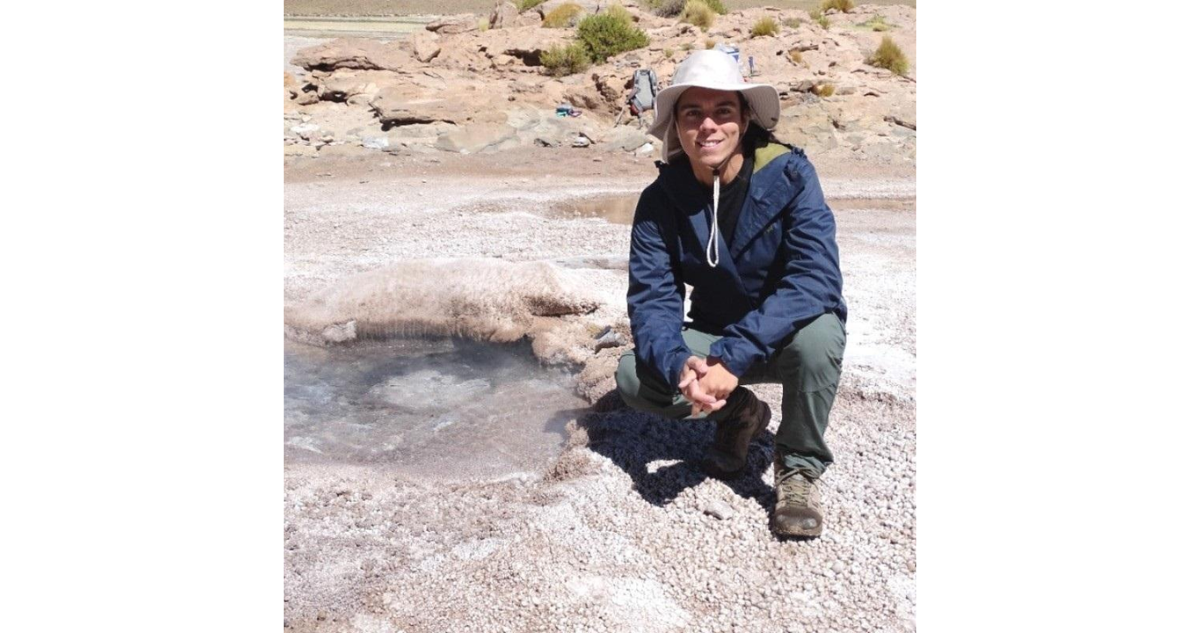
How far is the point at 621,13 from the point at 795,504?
14.7 metres

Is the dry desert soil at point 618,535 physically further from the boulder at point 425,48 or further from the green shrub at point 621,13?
the green shrub at point 621,13

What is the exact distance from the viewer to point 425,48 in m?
14.9

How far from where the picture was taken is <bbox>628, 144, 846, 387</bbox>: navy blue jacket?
2330mm

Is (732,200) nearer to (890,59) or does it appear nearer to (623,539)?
(623,539)

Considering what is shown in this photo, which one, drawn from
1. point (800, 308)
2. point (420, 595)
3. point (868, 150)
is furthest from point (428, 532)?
point (868, 150)

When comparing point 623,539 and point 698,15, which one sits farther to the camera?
point 698,15

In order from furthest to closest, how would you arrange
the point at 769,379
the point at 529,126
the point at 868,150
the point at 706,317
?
1. the point at 529,126
2. the point at 868,150
3. the point at 706,317
4. the point at 769,379

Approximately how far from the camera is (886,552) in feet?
7.88

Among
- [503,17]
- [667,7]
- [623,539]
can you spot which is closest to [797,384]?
[623,539]

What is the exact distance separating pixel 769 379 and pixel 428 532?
3.18 feet

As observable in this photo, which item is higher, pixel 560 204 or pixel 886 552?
pixel 560 204

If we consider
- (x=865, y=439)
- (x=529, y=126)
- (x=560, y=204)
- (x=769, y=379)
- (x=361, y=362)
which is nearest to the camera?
(x=769, y=379)

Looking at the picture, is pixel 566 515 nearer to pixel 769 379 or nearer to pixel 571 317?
pixel 769 379

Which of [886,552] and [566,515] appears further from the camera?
[566,515]
